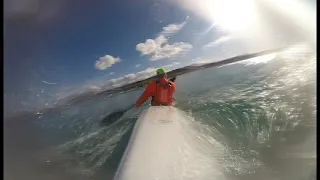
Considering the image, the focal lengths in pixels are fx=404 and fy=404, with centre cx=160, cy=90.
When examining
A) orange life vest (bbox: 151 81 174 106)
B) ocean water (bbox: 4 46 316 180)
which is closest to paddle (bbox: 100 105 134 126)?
ocean water (bbox: 4 46 316 180)

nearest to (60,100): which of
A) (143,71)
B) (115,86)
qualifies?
(115,86)

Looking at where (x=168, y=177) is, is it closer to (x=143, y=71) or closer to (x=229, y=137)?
(x=229, y=137)

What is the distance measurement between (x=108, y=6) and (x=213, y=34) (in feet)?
1.62

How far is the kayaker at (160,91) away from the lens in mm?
1827

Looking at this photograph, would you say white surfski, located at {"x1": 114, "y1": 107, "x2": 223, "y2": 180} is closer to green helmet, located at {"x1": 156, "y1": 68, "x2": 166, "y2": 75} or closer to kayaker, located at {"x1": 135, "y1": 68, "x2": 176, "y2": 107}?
kayaker, located at {"x1": 135, "y1": 68, "x2": 176, "y2": 107}

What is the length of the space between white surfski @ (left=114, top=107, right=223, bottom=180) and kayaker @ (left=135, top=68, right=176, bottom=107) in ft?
0.11

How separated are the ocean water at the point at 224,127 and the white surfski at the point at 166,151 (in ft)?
0.12

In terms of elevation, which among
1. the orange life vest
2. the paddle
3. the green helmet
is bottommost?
the paddle

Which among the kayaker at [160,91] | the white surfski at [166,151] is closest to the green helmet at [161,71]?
the kayaker at [160,91]

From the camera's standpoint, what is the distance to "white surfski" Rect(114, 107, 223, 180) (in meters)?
1.76

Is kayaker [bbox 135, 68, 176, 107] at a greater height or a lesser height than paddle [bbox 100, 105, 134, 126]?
greater

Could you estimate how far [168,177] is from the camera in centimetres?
176

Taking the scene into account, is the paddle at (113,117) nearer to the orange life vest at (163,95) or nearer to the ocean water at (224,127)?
the ocean water at (224,127)

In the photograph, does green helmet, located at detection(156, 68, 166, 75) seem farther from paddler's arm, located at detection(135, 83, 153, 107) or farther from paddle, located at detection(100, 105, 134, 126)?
paddle, located at detection(100, 105, 134, 126)
